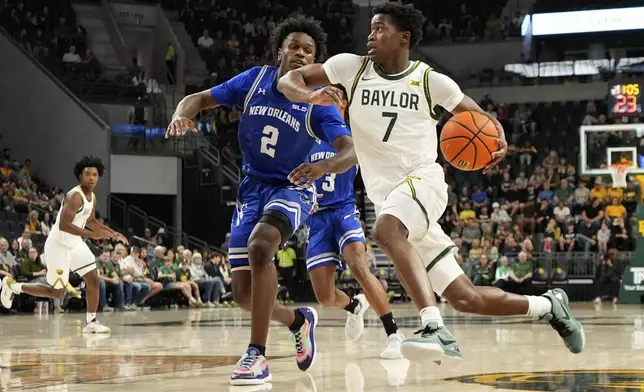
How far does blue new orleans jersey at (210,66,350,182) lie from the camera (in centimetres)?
602

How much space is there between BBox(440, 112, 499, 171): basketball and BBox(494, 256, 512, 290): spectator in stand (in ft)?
51.0

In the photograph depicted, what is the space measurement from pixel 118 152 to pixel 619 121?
1313 cm

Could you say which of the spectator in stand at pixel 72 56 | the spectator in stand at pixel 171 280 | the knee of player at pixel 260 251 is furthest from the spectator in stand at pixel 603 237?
the knee of player at pixel 260 251

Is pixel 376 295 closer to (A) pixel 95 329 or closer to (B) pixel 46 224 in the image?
(A) pixel 95 329

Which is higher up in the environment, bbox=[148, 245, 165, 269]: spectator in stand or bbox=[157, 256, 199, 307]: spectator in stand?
bbox=[148, 245, 165, 269]: spectator in stand

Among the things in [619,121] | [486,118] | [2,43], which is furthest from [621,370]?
[2,43]

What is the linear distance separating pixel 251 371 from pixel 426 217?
1.24 m

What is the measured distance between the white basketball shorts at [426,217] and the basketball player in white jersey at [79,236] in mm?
5666

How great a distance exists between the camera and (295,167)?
19.8 feet

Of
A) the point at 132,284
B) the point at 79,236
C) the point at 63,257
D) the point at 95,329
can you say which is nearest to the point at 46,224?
the point at 132,284

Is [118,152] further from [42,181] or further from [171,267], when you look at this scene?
[171,267]

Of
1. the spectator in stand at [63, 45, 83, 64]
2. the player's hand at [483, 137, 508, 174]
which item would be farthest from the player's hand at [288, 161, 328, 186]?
the spectator in stand at [63, 45, 83, 64]

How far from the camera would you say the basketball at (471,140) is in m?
5.56

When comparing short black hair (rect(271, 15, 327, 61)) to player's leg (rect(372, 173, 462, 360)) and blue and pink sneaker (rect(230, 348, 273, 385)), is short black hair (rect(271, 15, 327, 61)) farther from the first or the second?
blue and pink sneaker (rect(230, 348, 273, 385))
